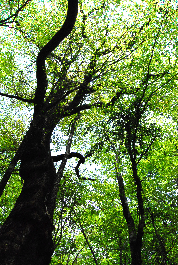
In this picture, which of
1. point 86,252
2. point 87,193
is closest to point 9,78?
point 87,193

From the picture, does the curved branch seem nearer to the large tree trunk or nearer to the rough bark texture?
the rough bark texture

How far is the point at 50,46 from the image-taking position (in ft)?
23.4

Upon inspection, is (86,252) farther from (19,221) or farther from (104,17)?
(104,17)

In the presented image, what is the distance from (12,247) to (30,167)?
10.3ft

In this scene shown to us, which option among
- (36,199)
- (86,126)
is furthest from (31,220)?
(86,126)

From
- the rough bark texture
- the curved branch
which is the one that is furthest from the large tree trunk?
the curved branch

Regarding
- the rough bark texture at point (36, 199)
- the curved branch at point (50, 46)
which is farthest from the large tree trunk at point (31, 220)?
the curved branch at point (50, 46)

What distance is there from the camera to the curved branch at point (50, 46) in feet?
20.5

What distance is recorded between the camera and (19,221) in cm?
534

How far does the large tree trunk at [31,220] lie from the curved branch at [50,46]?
2476mm

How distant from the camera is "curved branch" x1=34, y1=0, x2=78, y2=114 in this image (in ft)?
20.5

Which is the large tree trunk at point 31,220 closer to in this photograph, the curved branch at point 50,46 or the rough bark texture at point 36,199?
the rough bark texture at point 36,199

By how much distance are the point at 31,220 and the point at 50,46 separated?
252 inches

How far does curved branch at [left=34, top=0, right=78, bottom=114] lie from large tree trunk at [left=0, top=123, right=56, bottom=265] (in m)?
2.48
